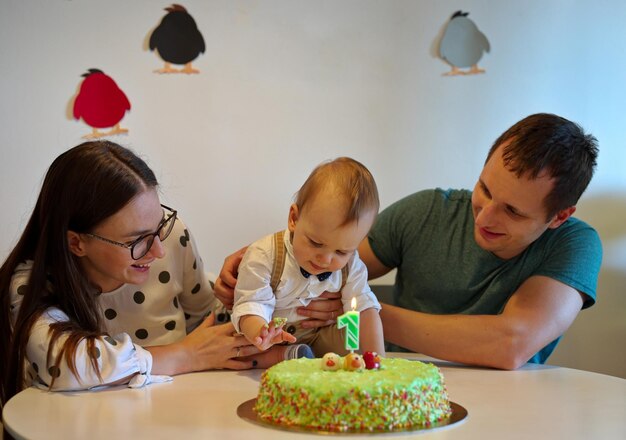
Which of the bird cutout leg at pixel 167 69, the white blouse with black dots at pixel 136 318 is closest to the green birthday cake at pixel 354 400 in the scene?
the white blouse with black dots at pixel 136 318

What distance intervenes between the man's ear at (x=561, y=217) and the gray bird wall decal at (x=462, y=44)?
1315 millimetres

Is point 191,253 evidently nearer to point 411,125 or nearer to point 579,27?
point 411,125

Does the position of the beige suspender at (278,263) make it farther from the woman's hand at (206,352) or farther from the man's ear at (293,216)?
the woman's hand at (206,352)

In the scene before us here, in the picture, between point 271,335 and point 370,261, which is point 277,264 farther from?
point 370,261

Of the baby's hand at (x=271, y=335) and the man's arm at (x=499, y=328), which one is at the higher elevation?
the baby's hand at (x=271, y=335)

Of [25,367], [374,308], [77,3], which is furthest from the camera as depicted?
[77,3]

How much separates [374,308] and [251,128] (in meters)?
1.36

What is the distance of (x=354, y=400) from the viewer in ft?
4.86

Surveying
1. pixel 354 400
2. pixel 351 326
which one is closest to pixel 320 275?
pixel 351 326

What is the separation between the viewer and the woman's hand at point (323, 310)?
84.5 inches

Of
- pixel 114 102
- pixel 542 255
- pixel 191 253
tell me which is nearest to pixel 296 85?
pixel 114 102

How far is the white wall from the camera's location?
3082 millimetres

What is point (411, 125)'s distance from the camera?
11.5 feet

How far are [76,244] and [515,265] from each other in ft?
4.14
